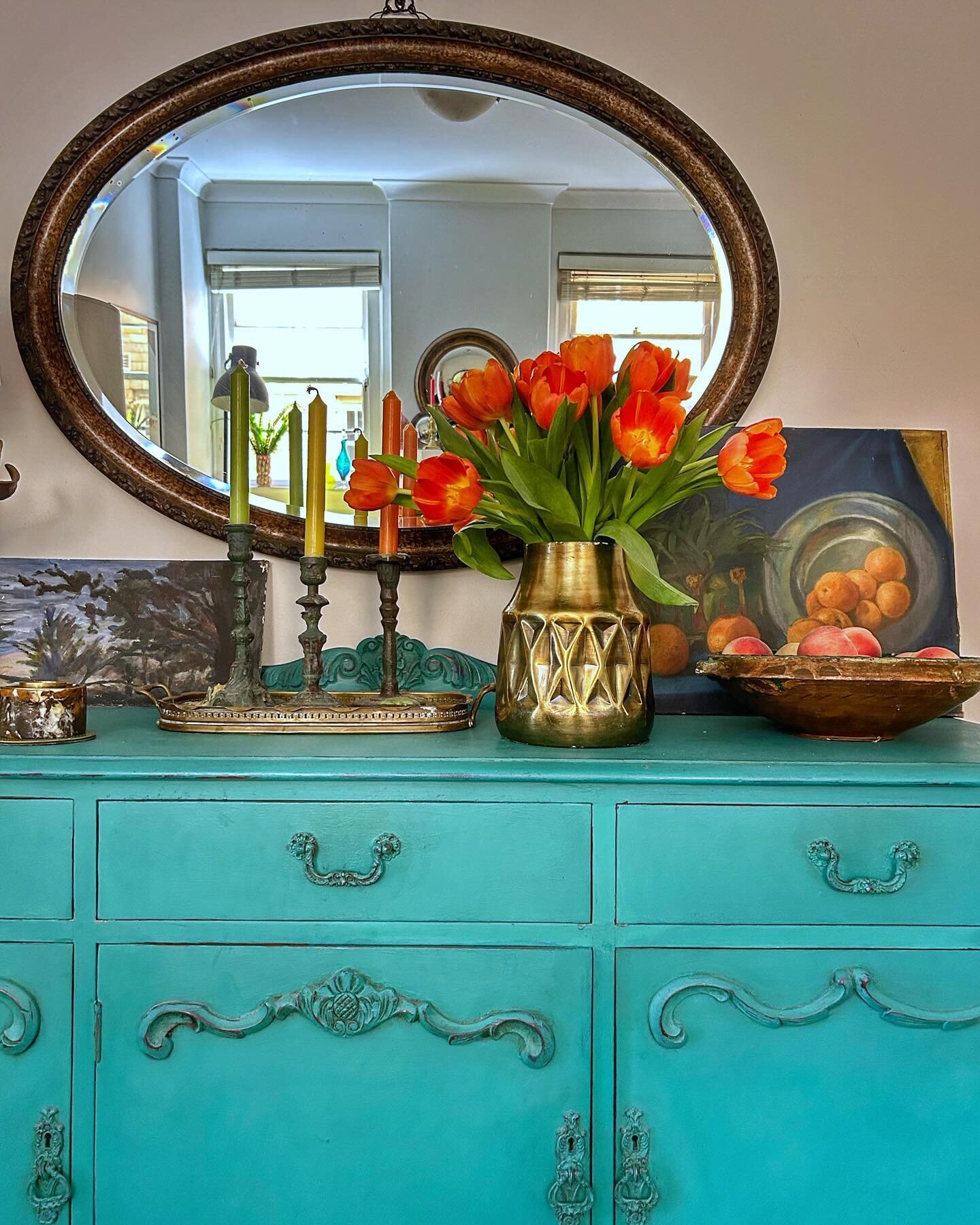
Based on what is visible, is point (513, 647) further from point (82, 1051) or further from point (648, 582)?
point (82, 1051)

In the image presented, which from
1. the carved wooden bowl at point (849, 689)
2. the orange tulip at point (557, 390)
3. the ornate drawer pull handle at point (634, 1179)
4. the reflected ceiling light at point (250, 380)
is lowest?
the ornate drawer pull handle at point (634, 1179)

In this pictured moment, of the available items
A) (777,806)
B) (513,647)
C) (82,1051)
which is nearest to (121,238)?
(513,647)

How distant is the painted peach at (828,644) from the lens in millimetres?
1282

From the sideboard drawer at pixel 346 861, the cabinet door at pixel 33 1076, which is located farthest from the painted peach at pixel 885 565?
the cabinet door at pixel 33 1076

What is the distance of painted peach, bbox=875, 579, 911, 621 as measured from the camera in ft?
4.89

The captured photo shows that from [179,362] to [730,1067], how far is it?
1.22 m

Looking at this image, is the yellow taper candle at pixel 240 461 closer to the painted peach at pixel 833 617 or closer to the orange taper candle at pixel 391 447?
the orange taper candle at pixel 391 447

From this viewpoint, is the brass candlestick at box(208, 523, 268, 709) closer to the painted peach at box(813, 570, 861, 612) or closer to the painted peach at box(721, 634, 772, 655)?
the painted peach at box(721, 634, 772, 655)

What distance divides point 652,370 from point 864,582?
57 cm

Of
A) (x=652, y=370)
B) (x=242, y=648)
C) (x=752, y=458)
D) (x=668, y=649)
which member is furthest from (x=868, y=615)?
(x=242, y=648)

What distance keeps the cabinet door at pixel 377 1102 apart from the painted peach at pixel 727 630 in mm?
563

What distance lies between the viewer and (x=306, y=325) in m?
1.48

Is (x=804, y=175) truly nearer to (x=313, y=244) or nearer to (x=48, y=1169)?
(x=313, y=244)

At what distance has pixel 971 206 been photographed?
5.13 feet
